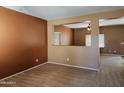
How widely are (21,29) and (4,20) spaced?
27.9 inches

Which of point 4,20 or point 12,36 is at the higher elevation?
point 4,20

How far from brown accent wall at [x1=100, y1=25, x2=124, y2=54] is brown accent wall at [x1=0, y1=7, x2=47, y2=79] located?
574 cm

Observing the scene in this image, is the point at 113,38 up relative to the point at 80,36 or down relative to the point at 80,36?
down

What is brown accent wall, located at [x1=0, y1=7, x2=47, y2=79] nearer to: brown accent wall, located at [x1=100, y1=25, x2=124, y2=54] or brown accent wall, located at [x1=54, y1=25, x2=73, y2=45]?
brown accent wall, located at [x1=54, y1=25, x2=73, y2=45]

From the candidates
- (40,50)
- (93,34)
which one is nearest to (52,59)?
(40,50)

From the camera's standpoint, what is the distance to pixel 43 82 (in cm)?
285

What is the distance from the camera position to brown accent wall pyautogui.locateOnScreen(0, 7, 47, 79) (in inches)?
122

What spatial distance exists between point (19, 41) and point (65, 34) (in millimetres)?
4779

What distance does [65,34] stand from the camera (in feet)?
26.3

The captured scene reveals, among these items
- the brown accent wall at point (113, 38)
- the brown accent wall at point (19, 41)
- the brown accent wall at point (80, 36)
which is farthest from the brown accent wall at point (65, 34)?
Answer: the brown accent wall at point (113, 38)

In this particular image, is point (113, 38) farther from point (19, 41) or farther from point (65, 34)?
point (19, 41)

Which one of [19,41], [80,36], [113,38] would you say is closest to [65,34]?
[80,36]

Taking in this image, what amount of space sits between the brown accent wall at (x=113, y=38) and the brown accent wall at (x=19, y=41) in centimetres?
574
